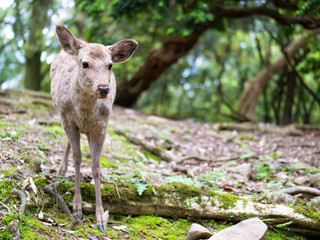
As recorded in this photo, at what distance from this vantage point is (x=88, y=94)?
13.7 ft

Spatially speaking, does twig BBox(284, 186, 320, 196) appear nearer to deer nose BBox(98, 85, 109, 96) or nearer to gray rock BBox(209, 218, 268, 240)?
gray rock BBox(209, 218, 268, 240)

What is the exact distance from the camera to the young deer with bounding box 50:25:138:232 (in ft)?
13.1

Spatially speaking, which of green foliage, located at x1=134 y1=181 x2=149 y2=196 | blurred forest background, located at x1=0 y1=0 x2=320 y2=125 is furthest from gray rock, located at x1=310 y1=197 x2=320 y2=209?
blurred forest background, located at x1=0 y1=0 x2=320 y2=125

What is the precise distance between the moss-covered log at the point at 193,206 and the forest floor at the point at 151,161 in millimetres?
116

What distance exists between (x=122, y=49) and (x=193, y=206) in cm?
246

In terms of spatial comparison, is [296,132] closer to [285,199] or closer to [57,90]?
[285,199]

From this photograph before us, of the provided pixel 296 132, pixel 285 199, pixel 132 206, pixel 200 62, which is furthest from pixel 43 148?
pixel 200 62

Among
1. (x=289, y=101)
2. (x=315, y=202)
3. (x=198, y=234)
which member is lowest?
(x=198, y=234)

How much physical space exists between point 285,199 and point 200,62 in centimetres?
1423

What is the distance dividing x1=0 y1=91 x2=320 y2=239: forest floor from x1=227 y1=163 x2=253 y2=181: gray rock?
0.06 feet

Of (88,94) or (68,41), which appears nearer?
(88,94)

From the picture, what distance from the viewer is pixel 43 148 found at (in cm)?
573

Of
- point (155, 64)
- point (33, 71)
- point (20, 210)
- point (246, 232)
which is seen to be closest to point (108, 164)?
point (20, 210)

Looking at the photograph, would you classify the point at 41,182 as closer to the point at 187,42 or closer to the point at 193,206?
the point at 193,206
